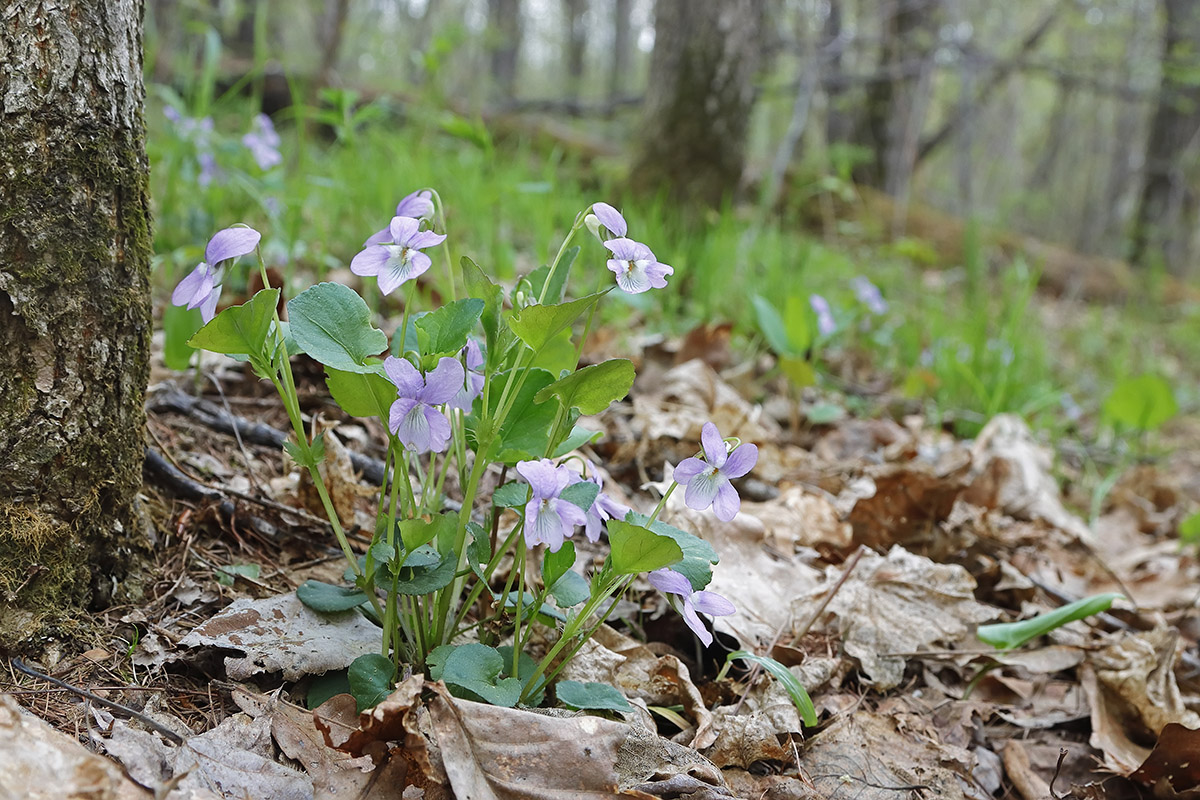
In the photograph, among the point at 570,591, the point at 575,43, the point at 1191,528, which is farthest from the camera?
the point at 575,43

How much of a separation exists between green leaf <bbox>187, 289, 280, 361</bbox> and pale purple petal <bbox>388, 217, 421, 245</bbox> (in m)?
0.15

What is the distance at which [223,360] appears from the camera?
77.6 inches

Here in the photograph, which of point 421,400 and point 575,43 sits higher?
point 575,43

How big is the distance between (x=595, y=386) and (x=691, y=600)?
0.31m

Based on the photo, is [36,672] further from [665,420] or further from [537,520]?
[665,420]

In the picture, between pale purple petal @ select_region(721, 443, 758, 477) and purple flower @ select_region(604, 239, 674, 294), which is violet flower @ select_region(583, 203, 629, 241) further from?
pale purple petal @ select_region(721, 443, 758, 477)

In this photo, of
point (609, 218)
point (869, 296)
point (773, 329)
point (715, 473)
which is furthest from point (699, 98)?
point (715, 473)

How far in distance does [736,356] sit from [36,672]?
7.96ft

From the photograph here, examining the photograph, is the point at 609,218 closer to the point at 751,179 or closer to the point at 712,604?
the point at 712,604

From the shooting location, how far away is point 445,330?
961 millimetres

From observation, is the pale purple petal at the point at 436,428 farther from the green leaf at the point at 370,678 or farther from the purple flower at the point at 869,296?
the purple flower at the point at 869,296

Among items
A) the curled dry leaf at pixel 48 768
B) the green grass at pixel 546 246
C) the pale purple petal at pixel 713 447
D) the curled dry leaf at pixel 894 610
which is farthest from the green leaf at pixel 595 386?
the green grass at pixel 546 246

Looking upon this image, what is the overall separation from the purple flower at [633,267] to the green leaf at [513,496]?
0.26m

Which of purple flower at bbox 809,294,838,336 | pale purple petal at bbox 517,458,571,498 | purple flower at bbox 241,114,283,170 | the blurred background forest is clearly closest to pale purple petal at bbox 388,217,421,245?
pale purple petal at bbox 517,458,571,498
